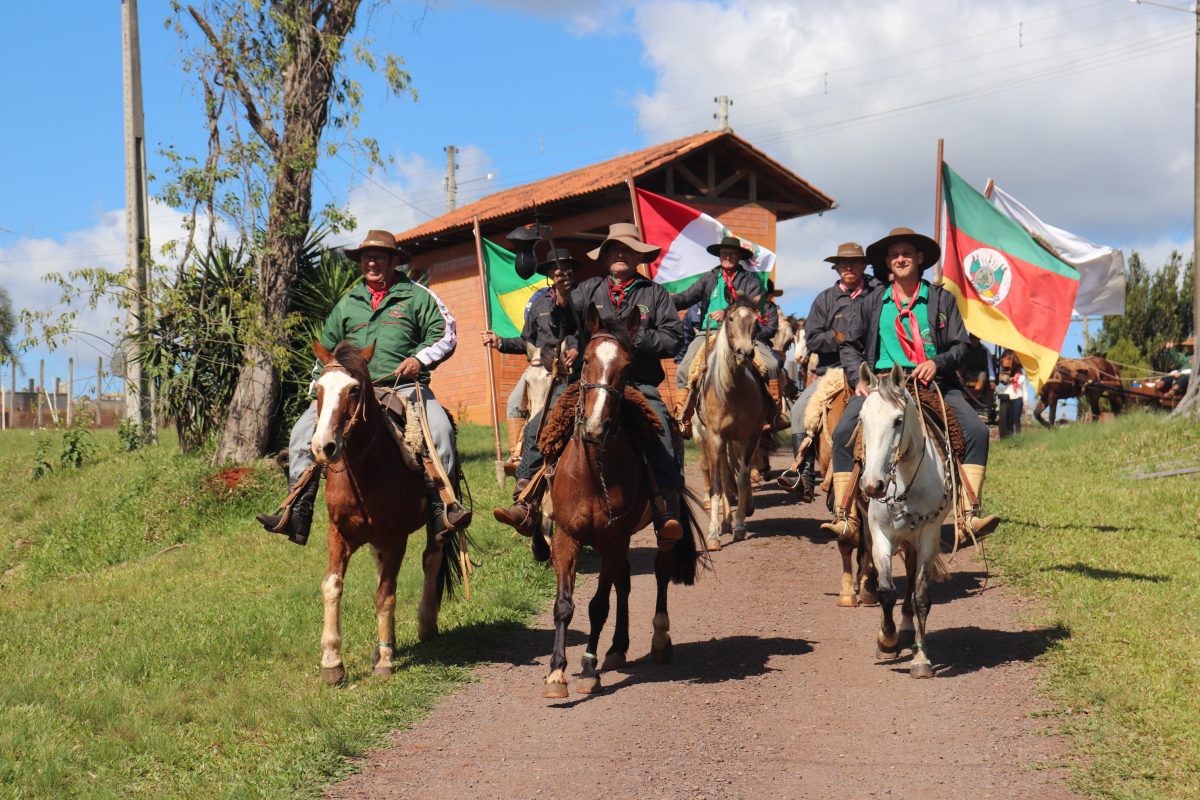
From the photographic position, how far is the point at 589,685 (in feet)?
26.7

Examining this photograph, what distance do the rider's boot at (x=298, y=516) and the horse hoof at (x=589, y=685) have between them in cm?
214

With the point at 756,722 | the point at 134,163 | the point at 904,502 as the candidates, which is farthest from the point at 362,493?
the point at 134,163

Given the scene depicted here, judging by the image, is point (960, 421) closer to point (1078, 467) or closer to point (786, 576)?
point (786, 576)

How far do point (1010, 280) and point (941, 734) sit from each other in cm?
671

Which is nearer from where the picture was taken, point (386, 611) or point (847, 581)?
point (386, 611)

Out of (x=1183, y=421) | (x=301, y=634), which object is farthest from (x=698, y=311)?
(x=1183, y=421)

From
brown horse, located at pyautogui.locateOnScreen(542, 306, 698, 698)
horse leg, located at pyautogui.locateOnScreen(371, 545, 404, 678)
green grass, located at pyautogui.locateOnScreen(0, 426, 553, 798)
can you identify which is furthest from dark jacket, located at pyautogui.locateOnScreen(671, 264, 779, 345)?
horse leg, located at pyautogui.locateOnScreen(371, 545, 404, 678)

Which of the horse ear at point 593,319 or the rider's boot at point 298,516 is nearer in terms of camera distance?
the horse ear at point 593,319

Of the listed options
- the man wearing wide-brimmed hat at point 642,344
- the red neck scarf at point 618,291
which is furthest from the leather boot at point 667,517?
the red neck scarf at point 618,291

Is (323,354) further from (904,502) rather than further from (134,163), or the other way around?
(134,163)

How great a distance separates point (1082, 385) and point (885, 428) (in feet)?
91.7

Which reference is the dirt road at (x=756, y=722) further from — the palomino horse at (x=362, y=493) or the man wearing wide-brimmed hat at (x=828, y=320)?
the man wearing wide-brimmed hat at (x=828, y=320)

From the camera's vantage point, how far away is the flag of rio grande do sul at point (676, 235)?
15.5 meters

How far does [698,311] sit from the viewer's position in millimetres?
→ 15906
